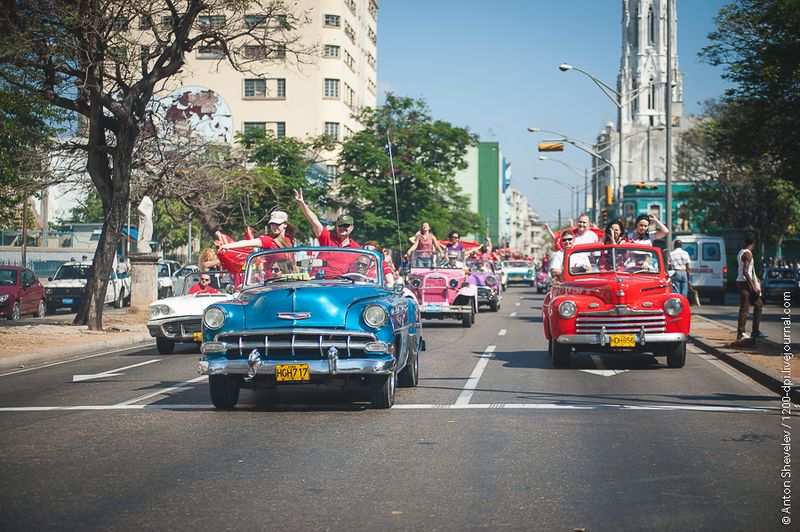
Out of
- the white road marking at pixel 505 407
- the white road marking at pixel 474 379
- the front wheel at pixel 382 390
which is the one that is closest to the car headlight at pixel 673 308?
the white road marking at pixel 474 379

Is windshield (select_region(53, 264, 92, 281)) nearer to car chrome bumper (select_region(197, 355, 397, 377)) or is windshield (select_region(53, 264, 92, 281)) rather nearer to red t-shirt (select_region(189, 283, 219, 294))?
red t-shirt (select_region(189, 283, 219, 294))

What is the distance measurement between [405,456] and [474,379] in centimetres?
548

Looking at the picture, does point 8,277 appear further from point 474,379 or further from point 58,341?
point 474,379

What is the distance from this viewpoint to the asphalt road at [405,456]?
603 centimetres

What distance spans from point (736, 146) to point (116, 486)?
31.7 m

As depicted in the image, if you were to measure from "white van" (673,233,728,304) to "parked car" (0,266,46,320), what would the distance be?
23.3 meters

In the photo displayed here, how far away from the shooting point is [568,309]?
1431 centimetres

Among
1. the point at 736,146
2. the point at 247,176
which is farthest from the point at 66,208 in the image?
the point at 736,146

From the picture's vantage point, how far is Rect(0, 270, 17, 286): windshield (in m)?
30.4

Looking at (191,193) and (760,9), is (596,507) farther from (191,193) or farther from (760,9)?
(760,9)

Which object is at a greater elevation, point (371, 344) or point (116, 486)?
point (371, 344)

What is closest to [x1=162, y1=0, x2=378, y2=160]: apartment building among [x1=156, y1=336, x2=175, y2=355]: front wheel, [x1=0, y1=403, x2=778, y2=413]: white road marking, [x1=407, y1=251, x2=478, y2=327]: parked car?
[x1=407, y1=251, x2=478, y2=327]: parked car

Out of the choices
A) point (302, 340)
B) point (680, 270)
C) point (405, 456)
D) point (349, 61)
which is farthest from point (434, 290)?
point (349, 61)

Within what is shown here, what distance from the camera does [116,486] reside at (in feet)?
22.4
